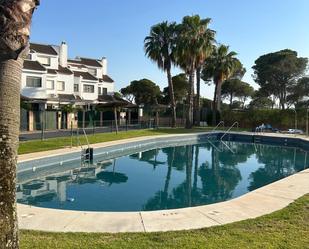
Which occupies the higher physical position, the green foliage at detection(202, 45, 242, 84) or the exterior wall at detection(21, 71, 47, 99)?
the green foliage at detection(202, 45, 242, 84)

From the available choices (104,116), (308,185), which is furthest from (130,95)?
(308,185)

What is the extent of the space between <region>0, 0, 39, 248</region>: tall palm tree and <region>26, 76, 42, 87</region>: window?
27908 mm

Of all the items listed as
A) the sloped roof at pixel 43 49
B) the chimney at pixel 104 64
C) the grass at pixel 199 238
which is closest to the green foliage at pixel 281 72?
the chimney at pixel 104 64

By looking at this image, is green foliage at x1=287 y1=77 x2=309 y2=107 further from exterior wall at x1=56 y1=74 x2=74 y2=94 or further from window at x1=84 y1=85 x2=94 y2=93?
exterior wall at x1=56 y1=74 x2=74 y2=94

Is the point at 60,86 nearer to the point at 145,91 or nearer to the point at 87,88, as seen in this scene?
the point at 87,88

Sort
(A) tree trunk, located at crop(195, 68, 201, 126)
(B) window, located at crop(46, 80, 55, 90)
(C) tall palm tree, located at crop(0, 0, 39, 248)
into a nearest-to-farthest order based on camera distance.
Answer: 1. (C) tall palm tree, located at crop(0, 0, 39, 248)
2. (B) window, located at crop(46, 80, 55, 90)
3. (A) tree trunk, located at crop(195, 68, 201, 126)

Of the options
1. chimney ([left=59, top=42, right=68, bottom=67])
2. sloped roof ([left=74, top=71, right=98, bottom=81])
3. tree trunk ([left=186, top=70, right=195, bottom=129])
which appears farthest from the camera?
chimney ([left=59, top=42, right=68, bottom=67])

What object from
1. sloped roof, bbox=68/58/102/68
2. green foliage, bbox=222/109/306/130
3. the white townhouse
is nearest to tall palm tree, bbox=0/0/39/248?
the white townhouse

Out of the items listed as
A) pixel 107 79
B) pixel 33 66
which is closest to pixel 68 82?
pixel 33 66

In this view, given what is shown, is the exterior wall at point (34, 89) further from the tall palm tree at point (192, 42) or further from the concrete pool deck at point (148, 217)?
the concrete pool deck at point (148, 217)

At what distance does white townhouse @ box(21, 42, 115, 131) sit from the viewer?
2784cm

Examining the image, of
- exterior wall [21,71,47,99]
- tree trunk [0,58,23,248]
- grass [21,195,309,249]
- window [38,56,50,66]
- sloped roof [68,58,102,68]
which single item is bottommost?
grass [21,195,309,249]

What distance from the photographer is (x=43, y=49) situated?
34.2 m

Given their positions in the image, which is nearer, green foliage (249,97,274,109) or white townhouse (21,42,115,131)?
white townhouse (21,42,115,131)
